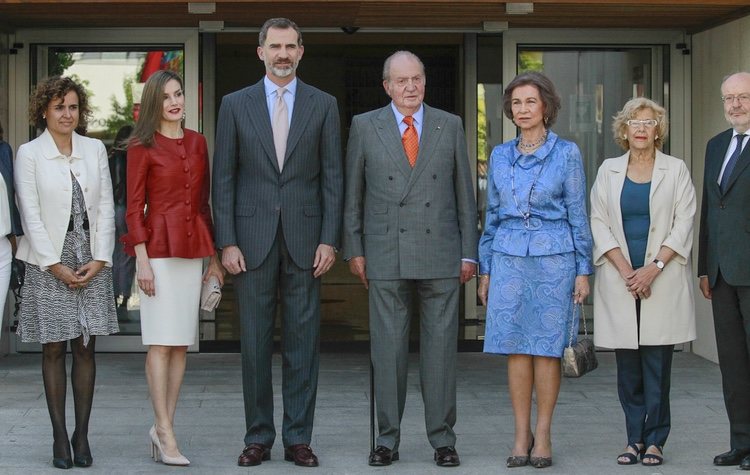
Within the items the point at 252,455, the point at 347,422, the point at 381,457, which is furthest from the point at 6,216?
the point at 347,422

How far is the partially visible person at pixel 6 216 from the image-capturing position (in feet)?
20.3

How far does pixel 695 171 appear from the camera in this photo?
401 inches

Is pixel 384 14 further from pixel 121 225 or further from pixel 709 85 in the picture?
pixel 121 225

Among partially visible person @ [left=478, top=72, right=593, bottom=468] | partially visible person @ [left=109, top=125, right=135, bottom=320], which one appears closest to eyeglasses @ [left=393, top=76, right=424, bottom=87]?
partially visible person @ [left=478, top=72, right=593, bottom=468]

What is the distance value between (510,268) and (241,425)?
6.78 feet

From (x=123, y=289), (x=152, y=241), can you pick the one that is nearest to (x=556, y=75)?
(x=123, y=289)

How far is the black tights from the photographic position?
627 centimetres

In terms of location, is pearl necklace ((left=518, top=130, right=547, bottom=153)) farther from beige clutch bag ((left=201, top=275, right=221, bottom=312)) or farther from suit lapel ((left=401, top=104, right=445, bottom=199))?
beige clutch bag ((left=201, top=275, right=221, bottom=312))

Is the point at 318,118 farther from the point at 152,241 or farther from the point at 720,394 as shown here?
the point at 720,394

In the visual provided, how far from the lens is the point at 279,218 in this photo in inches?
248

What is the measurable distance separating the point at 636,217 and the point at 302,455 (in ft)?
6.79

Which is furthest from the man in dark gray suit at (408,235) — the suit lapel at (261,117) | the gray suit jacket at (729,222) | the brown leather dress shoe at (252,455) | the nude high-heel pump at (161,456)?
the gray suit jacket at (729,222)

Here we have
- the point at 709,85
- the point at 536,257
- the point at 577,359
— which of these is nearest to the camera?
the point at 577,359

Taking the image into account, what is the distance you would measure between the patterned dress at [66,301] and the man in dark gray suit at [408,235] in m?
1.29
